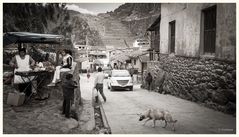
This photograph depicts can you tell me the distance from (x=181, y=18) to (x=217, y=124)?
5.05 metres

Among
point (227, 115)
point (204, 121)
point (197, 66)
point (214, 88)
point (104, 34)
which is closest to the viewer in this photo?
point (204, 121)

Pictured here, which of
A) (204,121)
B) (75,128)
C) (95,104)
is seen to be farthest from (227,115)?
(95,104)

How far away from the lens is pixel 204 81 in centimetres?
912

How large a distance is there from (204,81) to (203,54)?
2.68 feet

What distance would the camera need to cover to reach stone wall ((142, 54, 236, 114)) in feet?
25.6

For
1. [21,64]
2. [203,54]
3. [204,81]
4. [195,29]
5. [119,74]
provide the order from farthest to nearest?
1. [119,74]
2. [195,29]
3. [203,54]
4. [204,81]
5. [21,64]

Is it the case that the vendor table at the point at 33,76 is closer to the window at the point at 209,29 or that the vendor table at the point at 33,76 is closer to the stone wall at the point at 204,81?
the stone wall at the point at 204,81

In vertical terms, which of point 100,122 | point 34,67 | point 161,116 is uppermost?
point 34,67

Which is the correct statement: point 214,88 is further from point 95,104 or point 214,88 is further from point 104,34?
point 104,34

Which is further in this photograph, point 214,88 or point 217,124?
point 214,88

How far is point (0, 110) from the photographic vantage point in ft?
22.6

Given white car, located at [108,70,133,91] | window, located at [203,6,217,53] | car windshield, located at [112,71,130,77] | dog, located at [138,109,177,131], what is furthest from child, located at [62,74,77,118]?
car windshield, located at [112,71,130,77]

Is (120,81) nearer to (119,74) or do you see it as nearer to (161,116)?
(119,74)

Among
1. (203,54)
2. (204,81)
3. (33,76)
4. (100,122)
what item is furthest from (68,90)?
(203,54)
